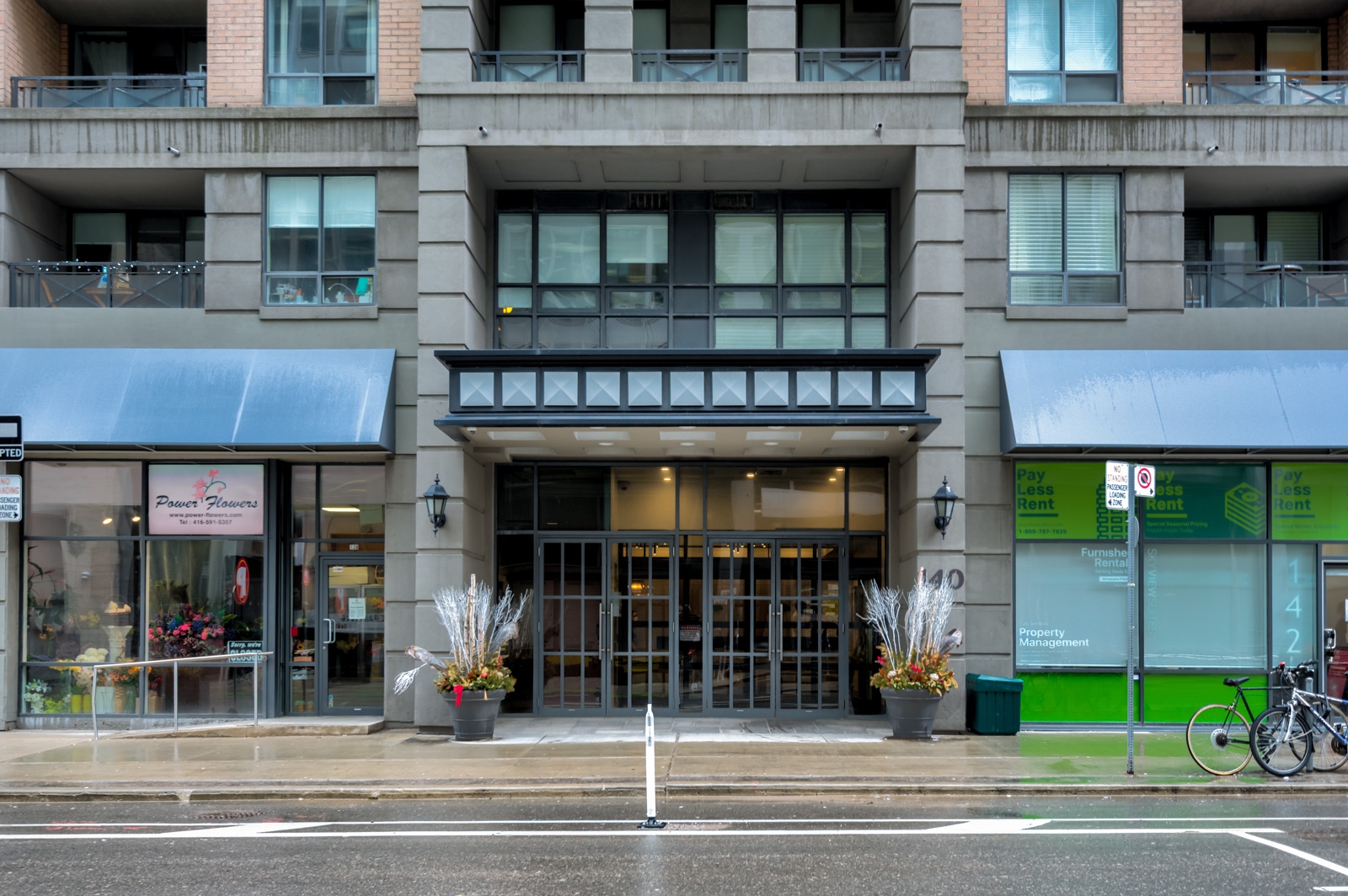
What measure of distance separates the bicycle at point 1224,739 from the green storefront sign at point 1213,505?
3351 mm

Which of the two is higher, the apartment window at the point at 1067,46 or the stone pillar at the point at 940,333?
the apartment window at the point at 1067,46

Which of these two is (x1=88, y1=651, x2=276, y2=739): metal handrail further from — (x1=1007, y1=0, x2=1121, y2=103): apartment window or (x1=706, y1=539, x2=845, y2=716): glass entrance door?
(x1=1007, y1=0, x2=1121, y2=103): apartment window

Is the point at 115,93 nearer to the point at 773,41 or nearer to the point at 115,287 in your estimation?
the point at 115,287

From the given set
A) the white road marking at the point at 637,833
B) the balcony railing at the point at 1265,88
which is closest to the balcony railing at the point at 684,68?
the balcony railing at the point at 1265,88

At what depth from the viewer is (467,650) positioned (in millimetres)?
14992

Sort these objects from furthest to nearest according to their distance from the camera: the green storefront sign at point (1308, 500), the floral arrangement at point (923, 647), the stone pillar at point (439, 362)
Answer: the green storefront sign at point (1308, 500) → the stone pillar at point (439, 362) → the floral arrangement at point (923, 647)

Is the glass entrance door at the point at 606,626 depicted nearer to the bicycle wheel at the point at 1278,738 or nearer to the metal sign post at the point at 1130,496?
the metal sign post at the point at 1130,496

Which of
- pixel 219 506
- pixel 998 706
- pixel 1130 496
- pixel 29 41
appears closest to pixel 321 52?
pixel 29 41

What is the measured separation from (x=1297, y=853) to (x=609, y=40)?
13.5m

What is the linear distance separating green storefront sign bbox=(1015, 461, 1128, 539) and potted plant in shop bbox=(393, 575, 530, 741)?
768 cm

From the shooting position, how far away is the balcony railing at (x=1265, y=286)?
16859 mm

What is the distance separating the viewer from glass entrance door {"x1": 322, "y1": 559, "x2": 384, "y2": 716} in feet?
54.0

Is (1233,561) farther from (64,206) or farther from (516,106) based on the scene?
(64,206)

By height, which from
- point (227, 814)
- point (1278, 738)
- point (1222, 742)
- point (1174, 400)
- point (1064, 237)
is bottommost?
point (227, 814)
